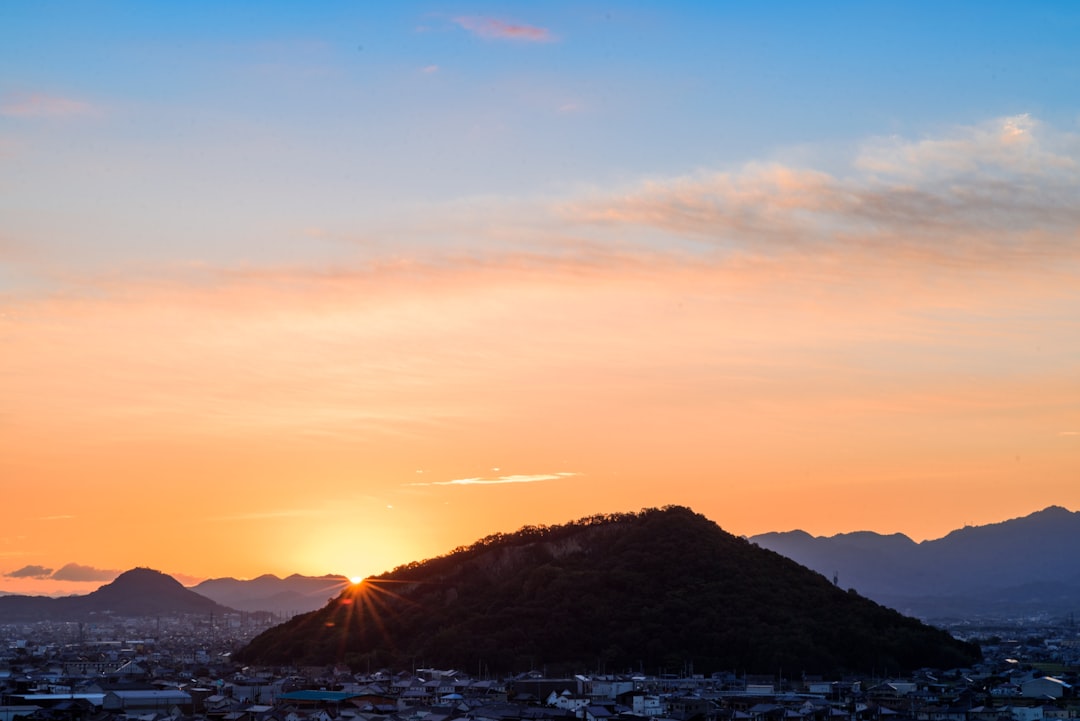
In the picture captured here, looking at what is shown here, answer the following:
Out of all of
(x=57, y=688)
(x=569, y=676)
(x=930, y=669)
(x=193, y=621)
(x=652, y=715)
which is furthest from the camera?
(x=193, y=621)

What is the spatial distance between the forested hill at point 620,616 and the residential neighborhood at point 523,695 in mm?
1706

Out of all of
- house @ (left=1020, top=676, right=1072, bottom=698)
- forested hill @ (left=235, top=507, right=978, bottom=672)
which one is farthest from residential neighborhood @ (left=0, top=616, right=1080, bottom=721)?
forested hill @ (left=235, top=507, right=978, bottom=672)

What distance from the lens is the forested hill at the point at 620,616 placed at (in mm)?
66000

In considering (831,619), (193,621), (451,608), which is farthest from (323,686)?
(193,621)

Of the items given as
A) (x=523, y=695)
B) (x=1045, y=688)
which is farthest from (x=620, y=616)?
(x=1045, y=688)

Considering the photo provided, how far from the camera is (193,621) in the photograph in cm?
18338

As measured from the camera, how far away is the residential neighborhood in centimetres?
4603

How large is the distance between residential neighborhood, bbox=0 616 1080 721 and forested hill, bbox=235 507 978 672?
1706 millimetres

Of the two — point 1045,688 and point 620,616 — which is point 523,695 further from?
point 1045,688

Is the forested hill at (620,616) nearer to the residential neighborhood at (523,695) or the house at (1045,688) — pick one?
the residential neighborhood at (523,695)

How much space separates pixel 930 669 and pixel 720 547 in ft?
47.6

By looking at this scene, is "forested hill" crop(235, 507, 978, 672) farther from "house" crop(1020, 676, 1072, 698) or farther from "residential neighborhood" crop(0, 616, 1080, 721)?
"house" crop(1020, 676, 1072, 698)

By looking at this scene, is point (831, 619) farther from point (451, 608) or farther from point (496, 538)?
point (496, 538)

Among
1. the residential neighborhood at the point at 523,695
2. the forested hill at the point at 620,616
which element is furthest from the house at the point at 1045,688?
the forested hill at the point at 620,616
